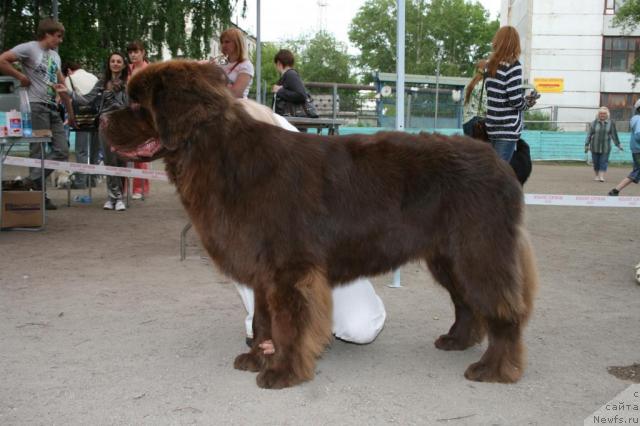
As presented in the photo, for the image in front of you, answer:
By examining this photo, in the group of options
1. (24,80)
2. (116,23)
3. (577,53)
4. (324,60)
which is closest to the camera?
(24,80)

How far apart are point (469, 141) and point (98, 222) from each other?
21.7ft

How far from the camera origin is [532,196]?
6020mm

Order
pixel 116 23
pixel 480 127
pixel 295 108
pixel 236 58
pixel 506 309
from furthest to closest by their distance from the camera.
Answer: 1. pixel 116 23
2. pixel 295 108
3. pixel 236 58
4. pixel 480 127
5. pixel 506 309

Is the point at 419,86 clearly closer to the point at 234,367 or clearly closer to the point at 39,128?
the point at 39,128

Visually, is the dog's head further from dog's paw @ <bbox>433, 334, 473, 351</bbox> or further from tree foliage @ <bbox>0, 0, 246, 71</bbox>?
tree foliage @ <bbox>0, 0, 246, 71</bbox>

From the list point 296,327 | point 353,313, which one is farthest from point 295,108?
point 296,327

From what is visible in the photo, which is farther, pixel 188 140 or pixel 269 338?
pixel 269 338

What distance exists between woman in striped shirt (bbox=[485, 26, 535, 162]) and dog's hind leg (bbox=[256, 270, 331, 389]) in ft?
11.5

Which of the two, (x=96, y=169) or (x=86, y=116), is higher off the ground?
(x=86, y=116)

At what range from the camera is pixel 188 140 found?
3279 mm

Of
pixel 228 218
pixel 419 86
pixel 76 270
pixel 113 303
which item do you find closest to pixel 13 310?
pixel 113 303

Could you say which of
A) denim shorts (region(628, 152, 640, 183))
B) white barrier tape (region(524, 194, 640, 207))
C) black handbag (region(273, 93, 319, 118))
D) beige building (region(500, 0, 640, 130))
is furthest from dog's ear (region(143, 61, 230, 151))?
beige building (region(500, 0, 640, 130))

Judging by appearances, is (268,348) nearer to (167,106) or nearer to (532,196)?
(167,106)

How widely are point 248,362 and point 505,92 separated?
3.94 meters
